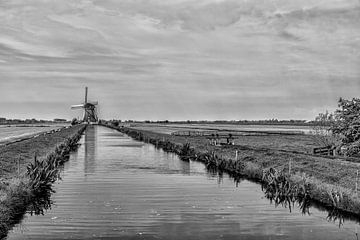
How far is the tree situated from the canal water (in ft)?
27.4

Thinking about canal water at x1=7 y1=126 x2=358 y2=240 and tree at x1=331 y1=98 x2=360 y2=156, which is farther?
tree at x1=331 y1=98 x2=360 y2=156

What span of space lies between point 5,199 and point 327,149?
126ft

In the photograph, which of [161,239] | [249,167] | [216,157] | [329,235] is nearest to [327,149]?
[216,157]

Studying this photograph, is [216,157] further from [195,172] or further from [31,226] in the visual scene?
[31,226]

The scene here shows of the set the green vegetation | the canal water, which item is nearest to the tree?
the green vegetation

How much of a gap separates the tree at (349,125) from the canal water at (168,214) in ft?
27.4

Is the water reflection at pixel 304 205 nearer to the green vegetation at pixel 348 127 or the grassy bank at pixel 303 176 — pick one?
the grassy bank at pixel 303 176

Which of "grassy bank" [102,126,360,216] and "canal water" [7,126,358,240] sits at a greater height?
"grassy bank" [102,126,360,216]

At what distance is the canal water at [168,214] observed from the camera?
1928cm

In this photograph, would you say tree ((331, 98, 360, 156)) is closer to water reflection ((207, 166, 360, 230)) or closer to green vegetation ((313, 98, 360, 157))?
green vegetation ((313, 98, 360, 157))

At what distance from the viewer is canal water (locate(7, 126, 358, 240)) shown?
19.3m

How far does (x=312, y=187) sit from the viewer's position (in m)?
28.2

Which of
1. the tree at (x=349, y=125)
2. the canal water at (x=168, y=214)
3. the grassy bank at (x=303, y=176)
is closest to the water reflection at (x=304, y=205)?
the grassy bank at (x=303, y=176)

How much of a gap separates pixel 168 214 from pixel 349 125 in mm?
20496
